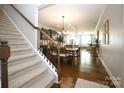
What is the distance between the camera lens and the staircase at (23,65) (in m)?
3.01

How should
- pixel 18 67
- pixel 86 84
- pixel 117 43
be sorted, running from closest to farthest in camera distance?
1. pixel 18 67
2. pixel 117 43
3. pixel 86 84

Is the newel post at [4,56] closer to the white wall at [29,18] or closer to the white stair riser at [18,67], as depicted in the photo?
the white stair riser at [18,67]

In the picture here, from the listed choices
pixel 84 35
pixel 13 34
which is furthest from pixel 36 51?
pixel 84 35

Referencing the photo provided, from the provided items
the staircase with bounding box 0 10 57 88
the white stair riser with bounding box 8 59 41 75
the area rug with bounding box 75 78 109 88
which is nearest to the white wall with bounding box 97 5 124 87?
the area rug with bounding box 75 78 109 88

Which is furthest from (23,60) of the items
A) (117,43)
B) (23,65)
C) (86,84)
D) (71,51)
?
(71,51)

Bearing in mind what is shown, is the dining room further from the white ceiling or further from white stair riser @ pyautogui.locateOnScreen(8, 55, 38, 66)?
white stair riser @ pyautogui.locateOnScreen(8, 55, 38, 66)

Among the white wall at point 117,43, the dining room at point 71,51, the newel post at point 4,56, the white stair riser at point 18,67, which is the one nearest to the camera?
the newel post at point 4,56

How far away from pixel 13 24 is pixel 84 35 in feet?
55.4

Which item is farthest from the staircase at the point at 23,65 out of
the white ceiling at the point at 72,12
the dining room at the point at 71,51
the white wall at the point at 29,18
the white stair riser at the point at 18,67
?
the white ceiling at the point at 72,12

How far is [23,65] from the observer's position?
350 centimetres

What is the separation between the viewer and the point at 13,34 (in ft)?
15.2

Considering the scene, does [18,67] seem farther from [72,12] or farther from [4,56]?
[72,12]

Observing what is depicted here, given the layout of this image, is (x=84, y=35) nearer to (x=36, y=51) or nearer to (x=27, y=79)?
(x=36, y=51)

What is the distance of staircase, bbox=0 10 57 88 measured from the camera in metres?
3.01
